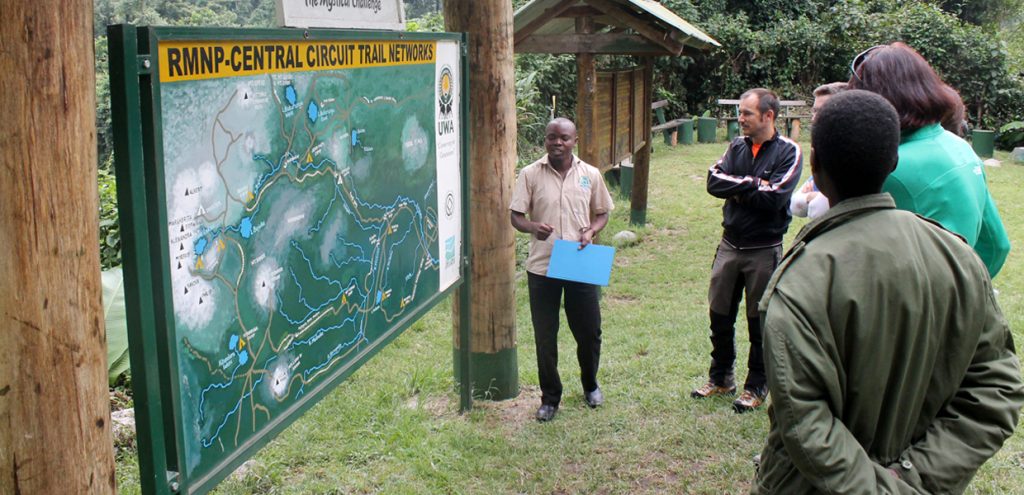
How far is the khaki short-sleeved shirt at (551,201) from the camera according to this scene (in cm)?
524

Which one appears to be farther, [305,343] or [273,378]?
[305,343]

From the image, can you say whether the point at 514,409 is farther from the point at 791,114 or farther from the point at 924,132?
the point at 791,114

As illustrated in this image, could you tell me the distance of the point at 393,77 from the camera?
3992mm

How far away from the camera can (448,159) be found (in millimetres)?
4832

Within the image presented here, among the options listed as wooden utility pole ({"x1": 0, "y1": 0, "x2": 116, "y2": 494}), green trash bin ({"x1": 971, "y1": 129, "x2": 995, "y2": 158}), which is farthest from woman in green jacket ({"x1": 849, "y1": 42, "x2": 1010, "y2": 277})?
green trash bin ({"x1": 971, "y1": 129, "x2": 995, "y2": 158})

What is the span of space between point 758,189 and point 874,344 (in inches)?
122

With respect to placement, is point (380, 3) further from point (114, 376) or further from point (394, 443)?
point (114, 376)

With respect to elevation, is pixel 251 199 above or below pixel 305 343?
above

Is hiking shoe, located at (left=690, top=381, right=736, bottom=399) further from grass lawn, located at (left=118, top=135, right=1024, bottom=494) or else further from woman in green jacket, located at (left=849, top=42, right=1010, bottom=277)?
woman in green jacket, located at (left=849, top=42, right=1010, bottom=277)

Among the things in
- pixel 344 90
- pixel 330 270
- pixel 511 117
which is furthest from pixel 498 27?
pixel 330 270

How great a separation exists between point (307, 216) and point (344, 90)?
57 centimetres

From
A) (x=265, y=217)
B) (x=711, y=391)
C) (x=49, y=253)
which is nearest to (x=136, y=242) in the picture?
(x=49, y=253)

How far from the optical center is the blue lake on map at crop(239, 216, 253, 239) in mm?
2752

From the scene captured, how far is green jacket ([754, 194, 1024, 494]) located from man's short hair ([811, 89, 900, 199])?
0.17 feet
